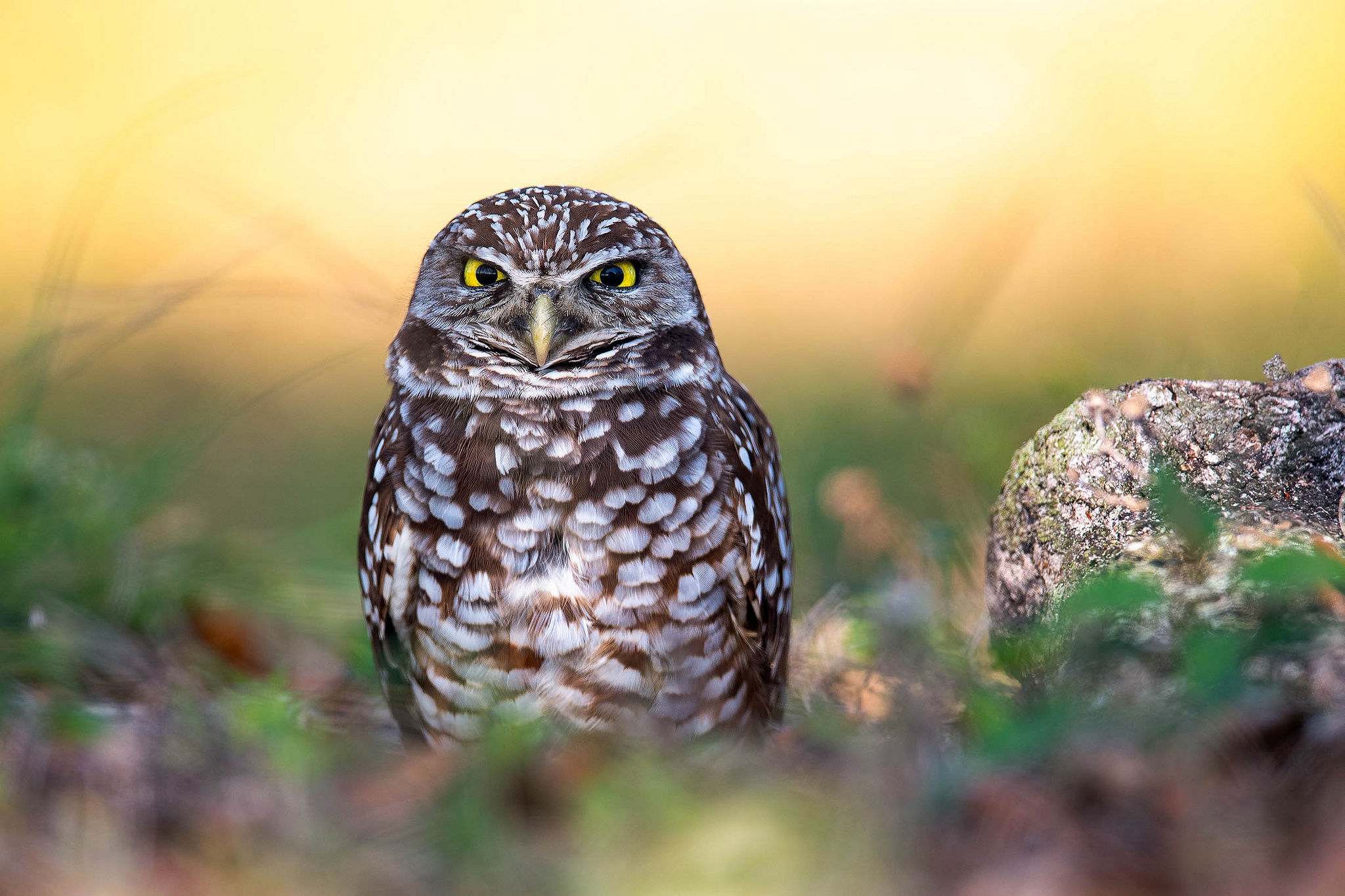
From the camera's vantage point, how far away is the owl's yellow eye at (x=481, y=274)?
8.87ft

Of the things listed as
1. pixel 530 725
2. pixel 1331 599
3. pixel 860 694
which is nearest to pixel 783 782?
pixel 530 725

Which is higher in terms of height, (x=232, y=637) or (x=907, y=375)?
(x=907, y=375)

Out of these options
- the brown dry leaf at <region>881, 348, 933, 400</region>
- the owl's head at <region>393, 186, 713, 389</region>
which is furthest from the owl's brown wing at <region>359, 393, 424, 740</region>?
the brown dry leaf at <region>881, 348, 933, 400</region>

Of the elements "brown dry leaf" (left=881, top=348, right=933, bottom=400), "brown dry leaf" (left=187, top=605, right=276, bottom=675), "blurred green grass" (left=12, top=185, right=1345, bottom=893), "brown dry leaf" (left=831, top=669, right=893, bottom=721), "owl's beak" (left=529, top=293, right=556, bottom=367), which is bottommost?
"brown dry leaf" (left=187, top=605, right=276, bottom=675)

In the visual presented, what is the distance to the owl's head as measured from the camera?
8.67ft

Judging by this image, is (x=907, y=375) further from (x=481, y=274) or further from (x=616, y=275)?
(x=481, y=274)

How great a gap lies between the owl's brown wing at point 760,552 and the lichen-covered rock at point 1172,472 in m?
0.58

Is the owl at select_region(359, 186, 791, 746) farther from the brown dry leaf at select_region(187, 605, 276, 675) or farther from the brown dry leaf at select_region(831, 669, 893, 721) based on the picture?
the brown dry leaf at select_region(187, 605, 276, 675)

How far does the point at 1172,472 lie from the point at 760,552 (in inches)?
34.8

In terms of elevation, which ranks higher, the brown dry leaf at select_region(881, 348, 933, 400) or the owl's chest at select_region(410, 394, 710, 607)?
the brown dry leaf at select_region(881, 348, 933, 400)

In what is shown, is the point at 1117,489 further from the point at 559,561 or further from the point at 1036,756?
the point at 559,561

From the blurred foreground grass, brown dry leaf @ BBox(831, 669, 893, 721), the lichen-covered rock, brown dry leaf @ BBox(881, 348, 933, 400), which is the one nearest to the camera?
the blurred foreground grass

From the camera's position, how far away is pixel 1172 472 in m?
2.13

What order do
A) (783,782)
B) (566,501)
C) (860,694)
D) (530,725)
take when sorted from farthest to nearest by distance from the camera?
(566,501) → (860,694) → (530,725) → (783,782)
